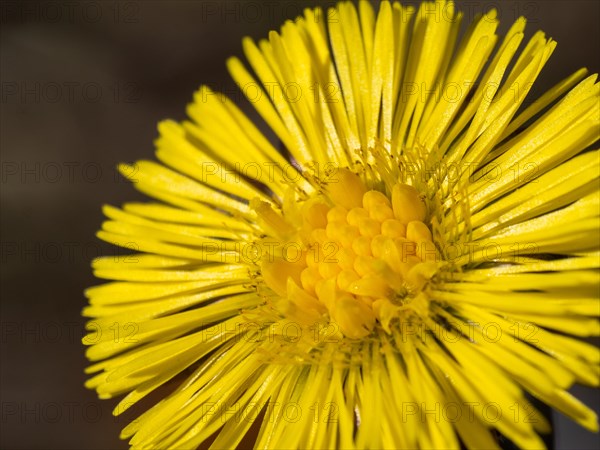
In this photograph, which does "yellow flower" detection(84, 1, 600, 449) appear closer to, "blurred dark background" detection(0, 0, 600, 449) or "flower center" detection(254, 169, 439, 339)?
"flower center" detection(254, 169, 439, 339)

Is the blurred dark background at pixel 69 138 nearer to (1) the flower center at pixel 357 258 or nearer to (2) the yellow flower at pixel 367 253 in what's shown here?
(2) the yellow flower at pixel 367 253

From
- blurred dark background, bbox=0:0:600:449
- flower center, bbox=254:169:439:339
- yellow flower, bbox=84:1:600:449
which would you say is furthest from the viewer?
blurred dark background, bbox=0:0:600:449

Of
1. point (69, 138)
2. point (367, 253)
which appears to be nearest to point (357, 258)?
point (367, 253)

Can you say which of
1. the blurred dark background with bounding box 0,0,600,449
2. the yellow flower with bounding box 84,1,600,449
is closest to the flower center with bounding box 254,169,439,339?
the yellow flower with bounding box 84,1,600,449

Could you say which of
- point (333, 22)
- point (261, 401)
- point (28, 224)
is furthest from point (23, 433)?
point (333, 22)

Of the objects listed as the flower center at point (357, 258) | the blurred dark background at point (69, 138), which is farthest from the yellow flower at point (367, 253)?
the blurred dark background at point (69, 138)

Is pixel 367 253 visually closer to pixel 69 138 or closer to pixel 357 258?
pixel 357 258
